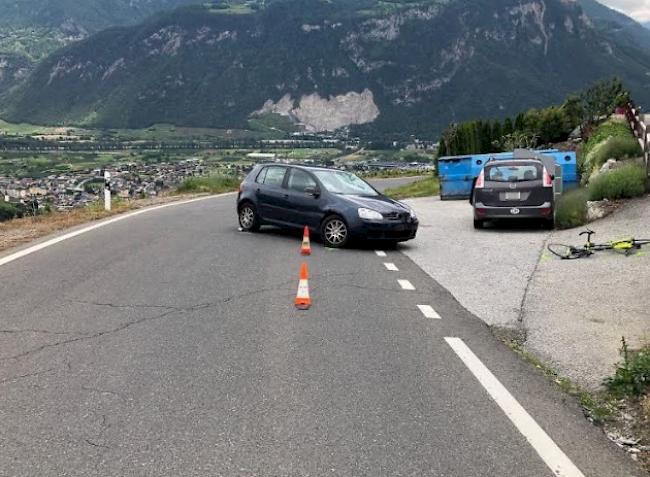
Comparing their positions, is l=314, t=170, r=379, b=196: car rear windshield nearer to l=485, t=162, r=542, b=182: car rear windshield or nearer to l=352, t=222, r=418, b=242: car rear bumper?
l=352, t=222, r=418, b=242: car rear bumper

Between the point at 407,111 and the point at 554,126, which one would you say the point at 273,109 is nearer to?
the point at 407,111

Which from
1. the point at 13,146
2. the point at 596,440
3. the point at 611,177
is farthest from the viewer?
the point at 13,146

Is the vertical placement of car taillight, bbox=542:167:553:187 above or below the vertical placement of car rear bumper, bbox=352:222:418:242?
above

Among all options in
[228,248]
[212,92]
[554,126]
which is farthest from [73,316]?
[212,92]

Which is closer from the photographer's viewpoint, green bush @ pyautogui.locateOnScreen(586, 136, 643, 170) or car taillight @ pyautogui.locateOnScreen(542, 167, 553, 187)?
car taillight @ pyautogui.locateOnScreen(542, 167, 553, 187)

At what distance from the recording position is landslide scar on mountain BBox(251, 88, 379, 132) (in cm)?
18425

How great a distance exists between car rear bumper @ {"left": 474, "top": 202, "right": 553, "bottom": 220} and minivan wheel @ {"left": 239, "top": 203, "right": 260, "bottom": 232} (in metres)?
5.03

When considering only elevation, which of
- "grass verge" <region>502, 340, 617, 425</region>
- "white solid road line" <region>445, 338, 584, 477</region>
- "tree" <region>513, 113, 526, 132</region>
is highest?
"tree" <region>513, 113, 526, 132</region>

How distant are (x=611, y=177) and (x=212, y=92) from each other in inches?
7040

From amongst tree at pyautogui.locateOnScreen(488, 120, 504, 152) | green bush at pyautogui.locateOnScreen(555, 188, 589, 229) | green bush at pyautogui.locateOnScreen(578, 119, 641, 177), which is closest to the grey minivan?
green bush at pyautogui.locateOnScreen(555, 188, 589, 229)

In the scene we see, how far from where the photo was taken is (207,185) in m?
37.0

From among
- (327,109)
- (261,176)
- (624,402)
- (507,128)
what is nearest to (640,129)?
(261,176)

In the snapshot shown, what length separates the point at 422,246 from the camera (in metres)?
14.6

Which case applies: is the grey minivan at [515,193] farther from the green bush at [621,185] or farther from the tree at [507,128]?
the tree at [507,128]
